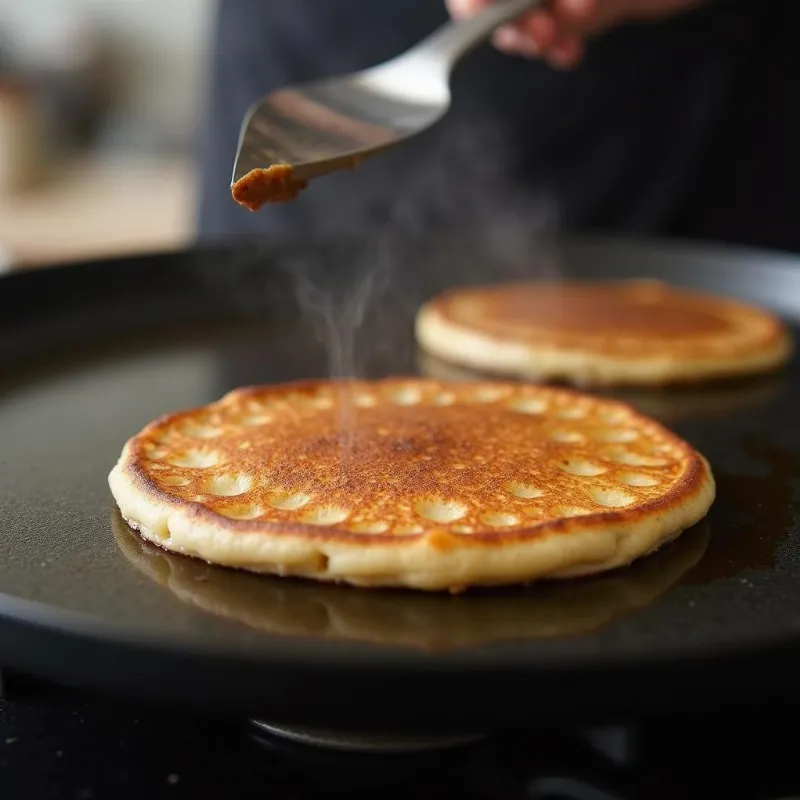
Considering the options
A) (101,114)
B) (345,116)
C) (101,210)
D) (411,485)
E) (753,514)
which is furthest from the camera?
(101,114)

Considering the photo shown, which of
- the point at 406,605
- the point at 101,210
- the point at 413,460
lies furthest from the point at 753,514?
the point at 101,210

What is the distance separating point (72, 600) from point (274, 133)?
78cm

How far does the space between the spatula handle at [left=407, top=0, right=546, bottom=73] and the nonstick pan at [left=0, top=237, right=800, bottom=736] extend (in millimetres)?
559

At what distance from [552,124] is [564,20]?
1.67ft

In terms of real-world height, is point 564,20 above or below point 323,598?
above

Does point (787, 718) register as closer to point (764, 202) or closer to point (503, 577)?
point (503, 577)

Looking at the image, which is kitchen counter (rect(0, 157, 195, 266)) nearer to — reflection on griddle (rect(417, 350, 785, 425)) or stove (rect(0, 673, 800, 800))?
reflection on griddle (rect(417, 350, 785, 425))

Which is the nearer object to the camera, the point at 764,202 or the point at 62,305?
the point at 62,305

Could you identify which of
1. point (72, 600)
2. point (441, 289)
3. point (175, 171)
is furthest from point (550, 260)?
point (175, 171)

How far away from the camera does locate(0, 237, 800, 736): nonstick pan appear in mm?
957

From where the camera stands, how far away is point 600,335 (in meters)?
2.13

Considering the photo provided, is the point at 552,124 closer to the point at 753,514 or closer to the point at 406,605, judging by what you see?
the point at 753,514

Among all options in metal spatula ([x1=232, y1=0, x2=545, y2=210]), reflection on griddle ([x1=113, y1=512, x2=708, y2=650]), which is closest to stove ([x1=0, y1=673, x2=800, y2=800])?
reflection on griddle ([x1=113, y1=512, x2=708, y2=650])

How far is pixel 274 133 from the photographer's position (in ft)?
5.37
